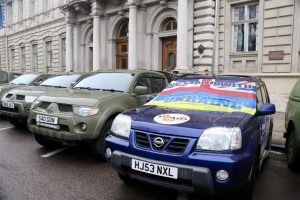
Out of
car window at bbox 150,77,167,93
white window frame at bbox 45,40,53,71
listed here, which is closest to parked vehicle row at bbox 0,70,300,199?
car window at bbox 150,77,167,93

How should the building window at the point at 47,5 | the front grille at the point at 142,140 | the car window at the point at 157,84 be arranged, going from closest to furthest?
the front grille at the point at 142,140
the car window at the point at 157,84
the building window at the point at 47,5

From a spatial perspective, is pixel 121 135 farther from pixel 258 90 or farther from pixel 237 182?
pixel 258 90

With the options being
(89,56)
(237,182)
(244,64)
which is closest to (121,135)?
(237,182)

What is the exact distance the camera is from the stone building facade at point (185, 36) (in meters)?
12.5

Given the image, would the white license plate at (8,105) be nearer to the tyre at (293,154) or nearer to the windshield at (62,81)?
the windshield at (62,81)

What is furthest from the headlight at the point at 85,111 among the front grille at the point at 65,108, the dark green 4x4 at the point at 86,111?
the front grille at the point at 65,108

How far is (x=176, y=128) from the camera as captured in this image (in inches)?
133

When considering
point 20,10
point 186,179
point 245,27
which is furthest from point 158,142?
point 20,10

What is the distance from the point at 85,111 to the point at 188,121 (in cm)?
206

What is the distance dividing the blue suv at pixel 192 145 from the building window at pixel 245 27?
10289 mm

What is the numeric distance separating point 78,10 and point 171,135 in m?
19.7

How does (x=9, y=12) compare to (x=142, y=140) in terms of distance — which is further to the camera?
(x=9, y=12)

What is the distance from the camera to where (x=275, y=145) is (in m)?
6.70

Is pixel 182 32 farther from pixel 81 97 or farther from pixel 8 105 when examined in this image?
pixel 81 97
